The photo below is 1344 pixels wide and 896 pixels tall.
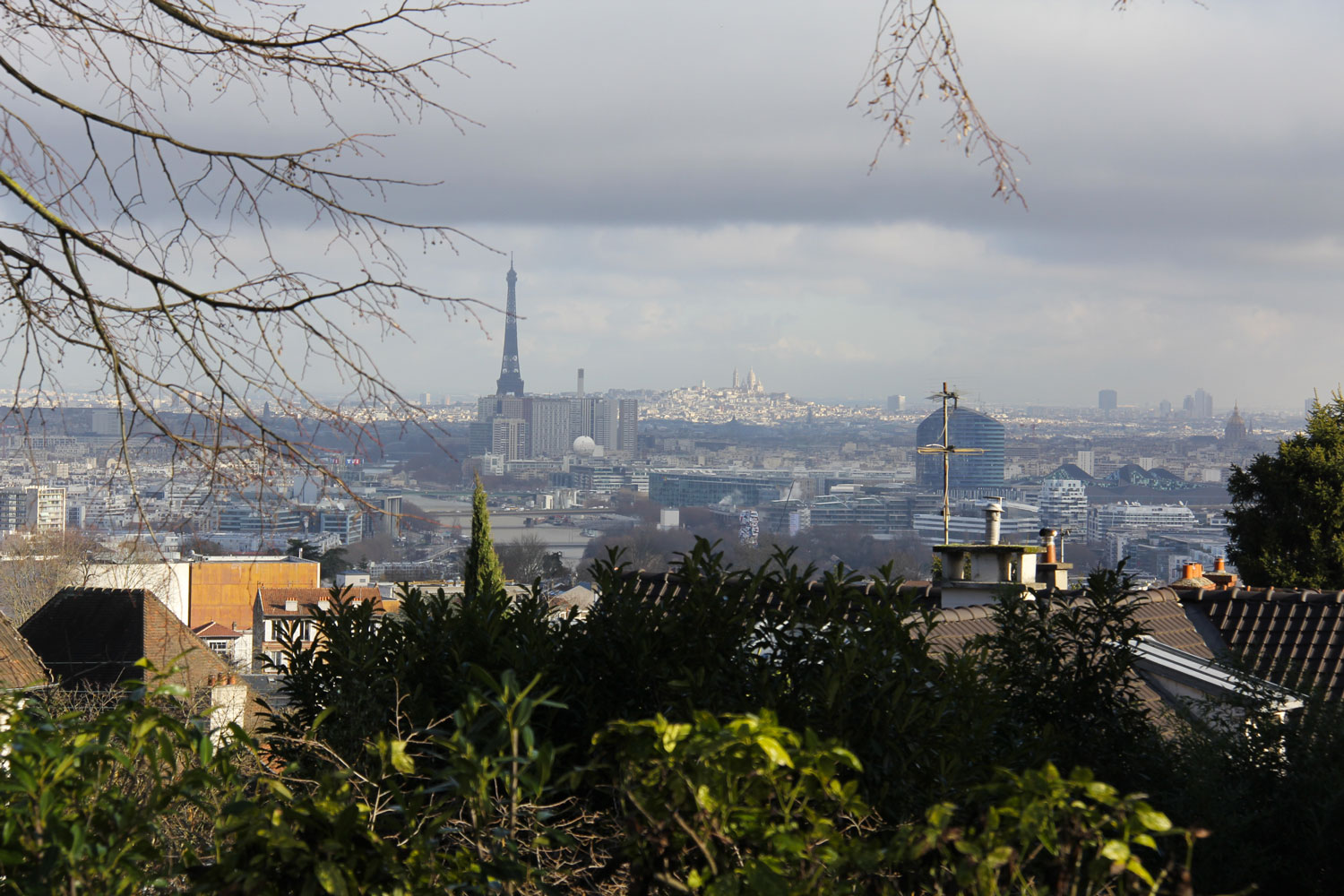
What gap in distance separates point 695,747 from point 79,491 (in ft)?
10.5

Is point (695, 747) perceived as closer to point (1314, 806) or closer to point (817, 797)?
point (817, 797)

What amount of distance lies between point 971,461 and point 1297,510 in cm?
6650

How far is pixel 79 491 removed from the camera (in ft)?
12.7

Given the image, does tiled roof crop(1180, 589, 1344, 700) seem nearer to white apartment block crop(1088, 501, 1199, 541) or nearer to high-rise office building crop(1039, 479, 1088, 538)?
white apartment block crop(1088, 501, 1199, 541)

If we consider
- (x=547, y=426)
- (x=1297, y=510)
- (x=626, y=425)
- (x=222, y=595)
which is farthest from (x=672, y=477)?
(x=1297, y=510)

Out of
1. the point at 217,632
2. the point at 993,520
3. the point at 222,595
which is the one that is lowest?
the point at 217,632

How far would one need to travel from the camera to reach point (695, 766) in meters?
1.56

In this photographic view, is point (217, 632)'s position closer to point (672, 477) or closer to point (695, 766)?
point (695, 766)

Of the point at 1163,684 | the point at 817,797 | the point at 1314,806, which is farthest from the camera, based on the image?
the point at 1163,684

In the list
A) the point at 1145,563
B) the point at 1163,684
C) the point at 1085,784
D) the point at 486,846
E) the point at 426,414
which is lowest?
the point at 1145,563

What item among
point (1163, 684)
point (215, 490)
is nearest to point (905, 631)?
point (215, 490)

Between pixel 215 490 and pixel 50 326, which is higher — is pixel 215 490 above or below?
below

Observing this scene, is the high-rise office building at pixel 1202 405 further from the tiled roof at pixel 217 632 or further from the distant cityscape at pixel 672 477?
the tiled roof at pixel 217 632

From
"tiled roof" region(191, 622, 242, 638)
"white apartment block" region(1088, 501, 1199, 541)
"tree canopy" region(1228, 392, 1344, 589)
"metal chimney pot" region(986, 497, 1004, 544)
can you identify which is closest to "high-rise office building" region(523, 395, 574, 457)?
"white apartment block" region(1088, 501, 1199, 541)
